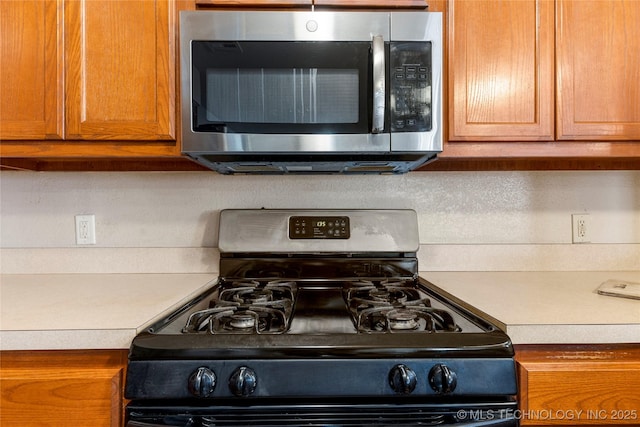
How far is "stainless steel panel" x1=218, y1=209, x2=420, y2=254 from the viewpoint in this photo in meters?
1.33

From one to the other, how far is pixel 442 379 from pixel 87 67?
1234 millimetres

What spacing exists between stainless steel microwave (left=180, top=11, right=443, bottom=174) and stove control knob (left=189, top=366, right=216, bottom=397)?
23.0 inches

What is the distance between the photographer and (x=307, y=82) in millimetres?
1065

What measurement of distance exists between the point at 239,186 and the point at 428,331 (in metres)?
0.87

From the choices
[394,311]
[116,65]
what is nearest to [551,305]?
[394,311]

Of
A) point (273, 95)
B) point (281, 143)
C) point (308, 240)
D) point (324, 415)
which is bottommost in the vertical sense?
point (324, 415)

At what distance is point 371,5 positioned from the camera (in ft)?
3.69

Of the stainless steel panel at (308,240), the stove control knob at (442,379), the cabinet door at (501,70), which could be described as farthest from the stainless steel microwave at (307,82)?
the stove control knob at (442,379)

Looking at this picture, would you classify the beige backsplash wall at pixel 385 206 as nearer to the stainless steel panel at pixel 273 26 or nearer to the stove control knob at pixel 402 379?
the stainless steel panel at pixel 273 26

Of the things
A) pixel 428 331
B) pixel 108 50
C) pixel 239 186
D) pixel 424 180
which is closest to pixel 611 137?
pixel 424 180

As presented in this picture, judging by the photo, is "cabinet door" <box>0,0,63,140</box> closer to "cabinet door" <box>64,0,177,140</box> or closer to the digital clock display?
"cabinet door" <box>64,0,177,140</box>

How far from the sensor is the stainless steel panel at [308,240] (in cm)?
133

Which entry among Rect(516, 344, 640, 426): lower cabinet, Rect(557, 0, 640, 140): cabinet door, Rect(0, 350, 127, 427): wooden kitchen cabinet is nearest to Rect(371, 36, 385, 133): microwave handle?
Rect(557, 0, 640, 140): cabinet door

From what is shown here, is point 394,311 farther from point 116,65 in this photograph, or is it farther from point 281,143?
point 116,65
